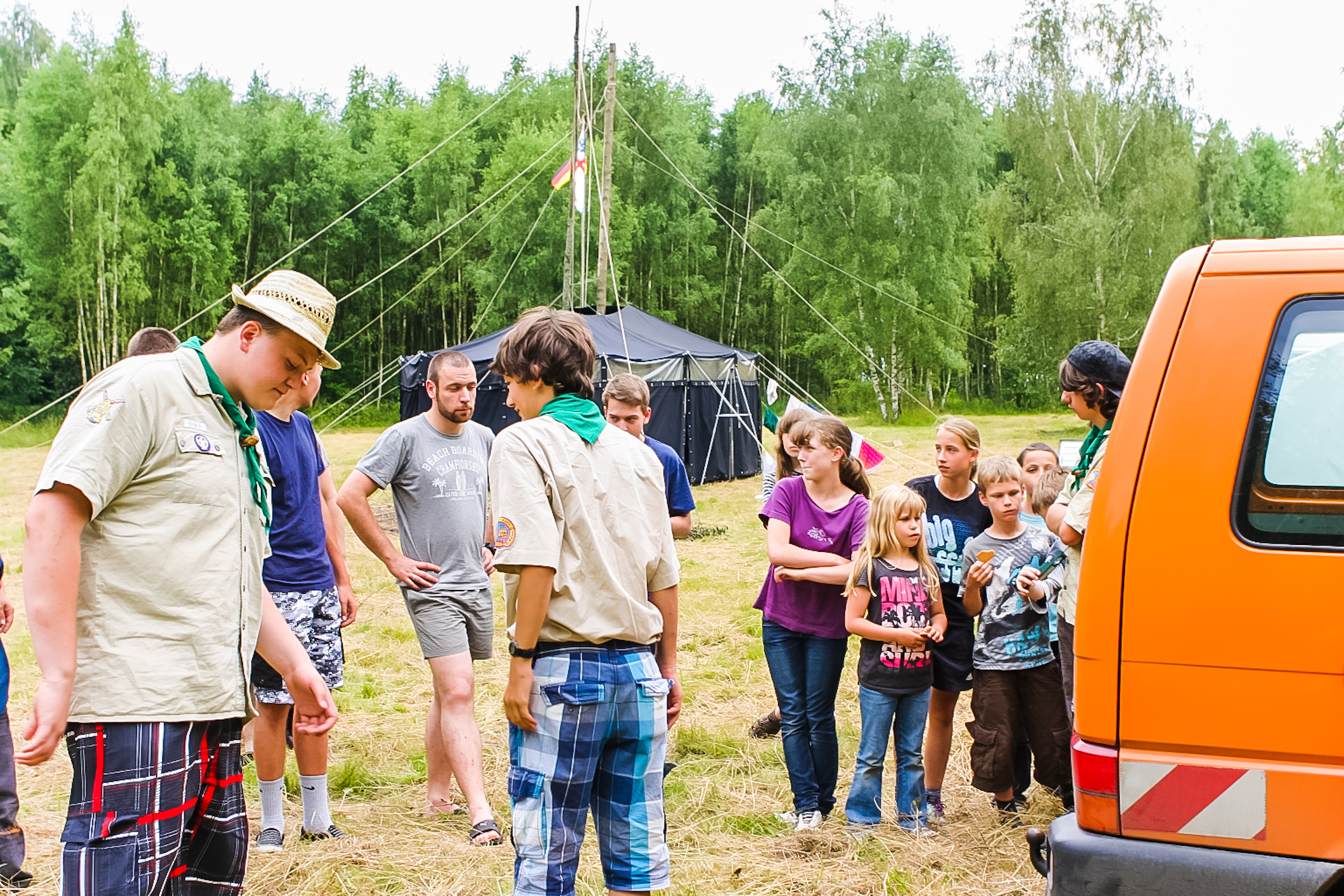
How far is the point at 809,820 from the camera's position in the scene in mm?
3865

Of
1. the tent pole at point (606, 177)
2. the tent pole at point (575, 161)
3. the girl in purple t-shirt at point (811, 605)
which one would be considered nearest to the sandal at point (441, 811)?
the girl in purple t-shirt at point (811, 605)

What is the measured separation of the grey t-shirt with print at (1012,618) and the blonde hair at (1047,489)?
5.3 inches

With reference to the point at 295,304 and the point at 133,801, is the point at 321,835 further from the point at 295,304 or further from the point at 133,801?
the point at 295,304

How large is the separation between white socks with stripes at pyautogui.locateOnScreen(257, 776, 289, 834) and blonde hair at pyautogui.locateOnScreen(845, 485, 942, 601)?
2145mm

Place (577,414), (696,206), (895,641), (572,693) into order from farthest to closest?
(696,206), (895,641), (577,414), (572,693)

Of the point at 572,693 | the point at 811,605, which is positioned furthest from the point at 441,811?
the point at 572,693

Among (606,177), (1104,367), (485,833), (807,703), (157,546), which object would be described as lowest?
(485,833)

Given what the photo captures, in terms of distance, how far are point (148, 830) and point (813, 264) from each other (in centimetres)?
3002

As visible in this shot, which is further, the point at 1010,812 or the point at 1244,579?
the point at 1010,812

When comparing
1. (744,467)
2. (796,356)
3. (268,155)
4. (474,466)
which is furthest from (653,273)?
(474,466)

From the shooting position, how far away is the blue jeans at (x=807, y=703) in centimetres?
379

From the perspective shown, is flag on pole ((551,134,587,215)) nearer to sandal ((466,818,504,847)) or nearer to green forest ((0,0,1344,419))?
green forest ((0,0,1344,419))

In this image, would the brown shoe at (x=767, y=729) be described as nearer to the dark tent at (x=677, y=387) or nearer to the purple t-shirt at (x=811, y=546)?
the purple t-shirt at (x=811, y=546)

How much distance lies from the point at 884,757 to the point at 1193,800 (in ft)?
6.20
